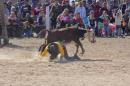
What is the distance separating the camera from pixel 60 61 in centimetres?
1484

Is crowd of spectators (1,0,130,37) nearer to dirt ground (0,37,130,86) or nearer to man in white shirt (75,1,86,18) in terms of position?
man in white shirt (75,1,86,18)

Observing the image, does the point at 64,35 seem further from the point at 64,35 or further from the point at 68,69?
the point at 68,69

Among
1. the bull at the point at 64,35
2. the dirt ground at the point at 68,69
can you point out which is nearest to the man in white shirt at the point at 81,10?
the dirt ground at the point at 68,69

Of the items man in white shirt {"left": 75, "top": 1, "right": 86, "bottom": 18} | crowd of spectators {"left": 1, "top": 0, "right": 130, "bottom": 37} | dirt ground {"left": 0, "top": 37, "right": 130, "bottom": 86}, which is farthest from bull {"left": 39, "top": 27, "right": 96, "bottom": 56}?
man in white shirt {"left": 75, "top": 1, "right": 86, "bottom": 18}

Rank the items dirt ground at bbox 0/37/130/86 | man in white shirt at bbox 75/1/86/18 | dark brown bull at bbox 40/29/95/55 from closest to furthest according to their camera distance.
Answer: dirt ground at bbox 0/37/130/86, dark brown bull at bbox 40/29/95/55, man in white shirt at bbox 75/1/86/18

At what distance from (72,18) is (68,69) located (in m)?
11.7

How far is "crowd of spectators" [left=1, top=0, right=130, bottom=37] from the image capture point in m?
24.8

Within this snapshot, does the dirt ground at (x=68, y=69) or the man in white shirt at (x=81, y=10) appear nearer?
the dirt ground at (x=68, y=69)

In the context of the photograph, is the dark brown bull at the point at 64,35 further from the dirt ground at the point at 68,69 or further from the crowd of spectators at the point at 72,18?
the crowd of spectators at the point at 72,18

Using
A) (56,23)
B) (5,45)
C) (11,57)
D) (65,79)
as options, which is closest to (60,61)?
(11,57)

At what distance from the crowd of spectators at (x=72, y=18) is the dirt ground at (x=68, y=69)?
5408 mm

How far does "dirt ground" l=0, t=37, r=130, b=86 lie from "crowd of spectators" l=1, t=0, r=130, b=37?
5.41 meters

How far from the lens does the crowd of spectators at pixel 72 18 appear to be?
2481 centimetres

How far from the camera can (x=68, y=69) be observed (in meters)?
13.0
